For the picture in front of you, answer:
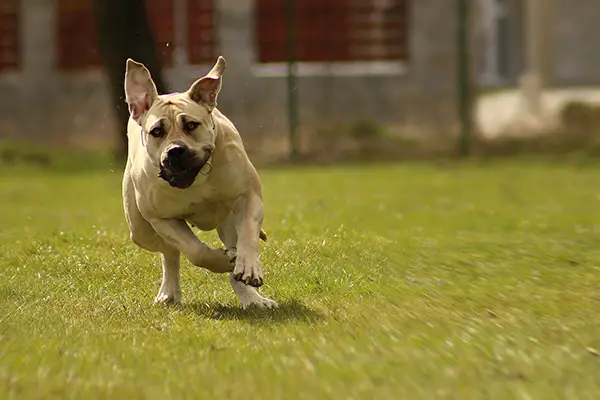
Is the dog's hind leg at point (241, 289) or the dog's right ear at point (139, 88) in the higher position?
the dog's right ear at point (139, 88)

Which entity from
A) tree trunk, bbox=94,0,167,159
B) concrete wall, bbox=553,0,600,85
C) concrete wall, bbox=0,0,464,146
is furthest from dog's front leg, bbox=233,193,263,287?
concrete wall, bbox=553,0,600,85

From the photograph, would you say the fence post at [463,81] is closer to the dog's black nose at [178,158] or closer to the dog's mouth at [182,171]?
the dog's mouth at [182,171]

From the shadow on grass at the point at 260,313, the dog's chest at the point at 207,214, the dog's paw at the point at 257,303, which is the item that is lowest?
the shadow on grass at the point at 260,313

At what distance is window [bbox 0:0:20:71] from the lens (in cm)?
2477

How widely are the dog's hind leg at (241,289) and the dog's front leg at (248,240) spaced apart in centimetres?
14

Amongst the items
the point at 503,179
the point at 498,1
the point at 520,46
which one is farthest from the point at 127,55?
the point at 498,1

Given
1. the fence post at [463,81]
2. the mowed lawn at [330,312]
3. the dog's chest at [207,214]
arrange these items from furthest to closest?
1. the fence post at [463,81]
2. the dog's chest at [207,214]
3. the mowed lawn at [330,312]

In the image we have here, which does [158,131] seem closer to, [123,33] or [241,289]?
[241,289]

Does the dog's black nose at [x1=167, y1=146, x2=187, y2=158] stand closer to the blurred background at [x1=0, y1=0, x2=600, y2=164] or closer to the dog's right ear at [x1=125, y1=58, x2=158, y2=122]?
the dog's right ear at [x1=125, y1=58, x2=158, y2=122]

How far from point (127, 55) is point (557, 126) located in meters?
7.23

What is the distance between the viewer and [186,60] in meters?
23.1

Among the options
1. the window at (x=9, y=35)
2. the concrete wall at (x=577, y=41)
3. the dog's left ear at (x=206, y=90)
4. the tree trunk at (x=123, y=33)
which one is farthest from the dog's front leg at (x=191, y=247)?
the concrete wall at (x=577, y=41)

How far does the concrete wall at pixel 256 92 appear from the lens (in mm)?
22016

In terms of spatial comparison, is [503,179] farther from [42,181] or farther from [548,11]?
[548,11]
